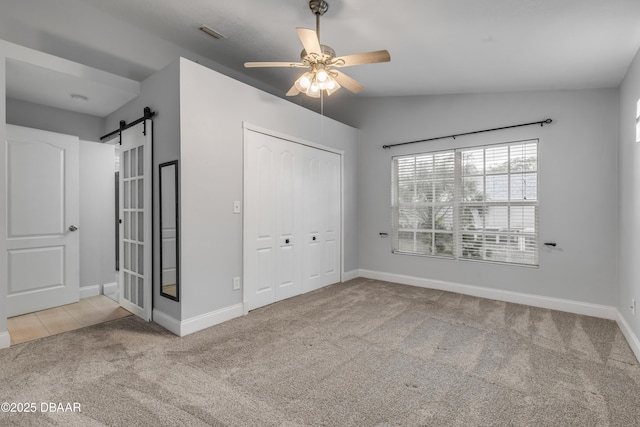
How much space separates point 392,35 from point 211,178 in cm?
219

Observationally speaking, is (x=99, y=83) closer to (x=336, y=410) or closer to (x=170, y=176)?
(x=170, y=176)

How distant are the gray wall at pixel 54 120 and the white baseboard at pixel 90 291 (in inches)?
77.1

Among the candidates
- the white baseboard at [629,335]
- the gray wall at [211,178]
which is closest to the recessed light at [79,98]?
the gray wall at [211,178]

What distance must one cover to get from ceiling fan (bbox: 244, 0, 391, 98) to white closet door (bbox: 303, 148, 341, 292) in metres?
1.60

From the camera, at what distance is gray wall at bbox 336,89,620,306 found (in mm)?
3395

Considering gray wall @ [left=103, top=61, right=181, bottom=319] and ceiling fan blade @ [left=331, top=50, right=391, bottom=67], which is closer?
ceiling fan blade @ [left=331, top=50, right=391, bottom=67]

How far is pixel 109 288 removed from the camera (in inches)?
169

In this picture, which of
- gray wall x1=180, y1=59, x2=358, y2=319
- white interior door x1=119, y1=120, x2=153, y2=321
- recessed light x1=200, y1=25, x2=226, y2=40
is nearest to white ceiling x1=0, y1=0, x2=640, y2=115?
recessed light x1=200, y1=25, x2=226, y2=40

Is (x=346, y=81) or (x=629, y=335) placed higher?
(x=346, y=81)

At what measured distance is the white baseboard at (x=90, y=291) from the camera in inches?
160

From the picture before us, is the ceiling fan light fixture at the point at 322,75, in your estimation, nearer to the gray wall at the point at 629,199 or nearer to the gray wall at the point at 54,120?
the gray wall at the point at 629,199

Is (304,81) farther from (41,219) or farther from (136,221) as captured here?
(41,219)

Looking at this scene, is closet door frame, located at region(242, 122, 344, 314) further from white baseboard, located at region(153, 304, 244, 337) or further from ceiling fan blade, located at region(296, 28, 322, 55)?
ceiling fan blade, located at region(296, 28, 322, 55)

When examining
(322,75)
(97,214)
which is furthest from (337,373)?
(97,214)
